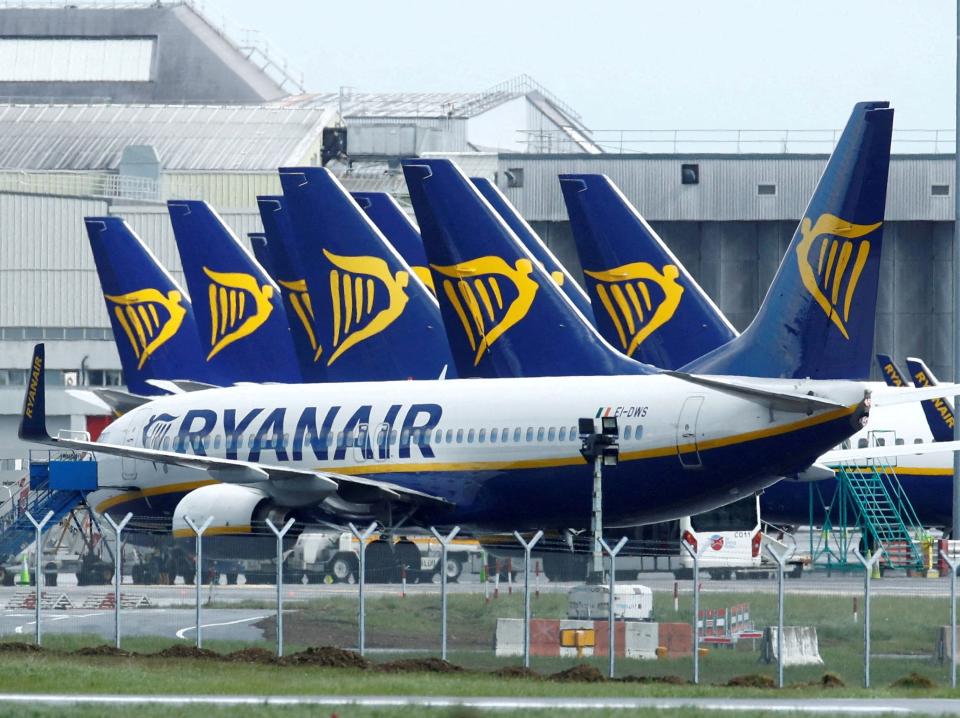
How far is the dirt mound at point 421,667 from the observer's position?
28.6m

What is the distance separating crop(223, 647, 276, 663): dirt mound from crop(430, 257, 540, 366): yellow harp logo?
48.6 ft

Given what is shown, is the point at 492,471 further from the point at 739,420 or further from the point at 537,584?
the point at 537,584

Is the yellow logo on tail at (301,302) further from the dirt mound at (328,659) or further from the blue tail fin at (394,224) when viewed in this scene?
the dirt mound at (328,659)

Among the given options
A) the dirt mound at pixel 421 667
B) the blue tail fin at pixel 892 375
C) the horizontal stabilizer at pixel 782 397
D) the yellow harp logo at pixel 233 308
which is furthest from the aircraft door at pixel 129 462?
the blue tail fin at pixel 892 375

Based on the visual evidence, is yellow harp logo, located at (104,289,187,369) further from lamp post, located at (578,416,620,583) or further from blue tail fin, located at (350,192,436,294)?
lamp post, located at (578,416,620,583)

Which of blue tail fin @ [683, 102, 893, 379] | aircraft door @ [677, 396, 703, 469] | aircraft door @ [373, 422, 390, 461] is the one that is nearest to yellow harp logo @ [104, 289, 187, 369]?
aircraft door @ [373, 422, 390, 461]

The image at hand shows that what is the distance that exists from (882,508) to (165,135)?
60402mm

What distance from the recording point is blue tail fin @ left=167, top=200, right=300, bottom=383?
58344mm

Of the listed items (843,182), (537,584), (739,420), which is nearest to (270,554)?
(537,584)

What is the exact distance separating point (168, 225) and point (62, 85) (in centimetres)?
3599

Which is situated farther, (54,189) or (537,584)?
(54,189)

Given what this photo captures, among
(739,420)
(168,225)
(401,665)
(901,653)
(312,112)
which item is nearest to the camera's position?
(401,665)

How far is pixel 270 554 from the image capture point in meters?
35.2

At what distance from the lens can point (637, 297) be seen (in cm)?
4694
